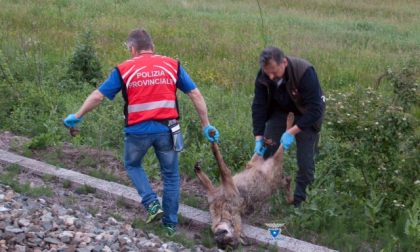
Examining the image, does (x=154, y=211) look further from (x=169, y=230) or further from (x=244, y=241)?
(x=244, y=241)

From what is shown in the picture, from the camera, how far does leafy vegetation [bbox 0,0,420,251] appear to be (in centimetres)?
609

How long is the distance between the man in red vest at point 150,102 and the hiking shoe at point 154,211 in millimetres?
87

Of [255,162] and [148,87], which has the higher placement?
[148,87]

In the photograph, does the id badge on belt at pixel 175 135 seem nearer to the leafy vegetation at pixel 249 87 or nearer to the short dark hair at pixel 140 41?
the short dark hair at pixel 140 41

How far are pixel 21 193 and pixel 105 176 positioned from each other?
1089 millimetres

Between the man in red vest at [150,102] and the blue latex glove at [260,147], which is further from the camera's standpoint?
the blue latex glove at [260,147]

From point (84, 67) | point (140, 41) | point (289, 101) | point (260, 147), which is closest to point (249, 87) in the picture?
point (84, 67)

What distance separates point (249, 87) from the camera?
11242mm

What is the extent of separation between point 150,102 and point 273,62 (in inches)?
43.8

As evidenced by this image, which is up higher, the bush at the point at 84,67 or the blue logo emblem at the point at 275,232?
the bush at the point at 84,67

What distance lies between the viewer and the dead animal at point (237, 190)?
5793mm

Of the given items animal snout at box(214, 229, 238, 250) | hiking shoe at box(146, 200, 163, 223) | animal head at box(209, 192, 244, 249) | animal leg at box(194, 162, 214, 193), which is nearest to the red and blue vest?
animal leg at box(194, 162, 214, 193)

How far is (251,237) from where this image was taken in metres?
5.96

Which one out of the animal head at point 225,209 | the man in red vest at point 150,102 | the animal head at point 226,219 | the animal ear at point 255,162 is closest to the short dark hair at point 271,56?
the man in red vest at point 150,102
